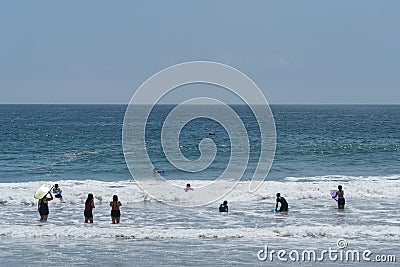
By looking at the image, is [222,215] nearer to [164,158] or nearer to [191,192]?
[191,192]

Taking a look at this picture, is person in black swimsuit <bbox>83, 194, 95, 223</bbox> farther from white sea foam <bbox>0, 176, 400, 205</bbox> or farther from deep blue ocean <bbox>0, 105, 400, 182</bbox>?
deep blue ocean <bbox>0, 105, 400, 182</bbox>

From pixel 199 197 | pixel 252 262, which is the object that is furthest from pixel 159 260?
pixel 199 197

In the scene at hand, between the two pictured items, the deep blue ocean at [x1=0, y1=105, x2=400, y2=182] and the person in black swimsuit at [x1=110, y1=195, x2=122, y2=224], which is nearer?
the person in black swimsuit at [x1=110, y1=195, x2=122, y2=224]

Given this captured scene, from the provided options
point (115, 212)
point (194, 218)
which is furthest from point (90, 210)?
point (194, 218)

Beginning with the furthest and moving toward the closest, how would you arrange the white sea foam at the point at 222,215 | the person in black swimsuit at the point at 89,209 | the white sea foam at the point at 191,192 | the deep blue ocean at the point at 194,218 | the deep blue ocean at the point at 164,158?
1. the deep blue ocean at the point at 164,158
2. the white sea foam at the point at 191,192
3. the person in black swimsuit at the point at 89,209
4. the white sea foam at the point at 222,215
5. the deep blue ocean at the point at 194,218

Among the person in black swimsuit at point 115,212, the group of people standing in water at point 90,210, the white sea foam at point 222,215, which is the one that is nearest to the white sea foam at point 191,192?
the white sea foam at point 222,215

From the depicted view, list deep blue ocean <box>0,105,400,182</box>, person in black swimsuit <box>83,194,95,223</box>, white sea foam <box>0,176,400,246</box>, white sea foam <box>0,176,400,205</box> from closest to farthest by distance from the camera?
white sea foam <box>0,176,400,246</box> → person in black swimsuit <box>83,194,95,223</box> → white sea foam <box>0,176,400,205</box> → deep blue ocean <box>0,105,400,182</box>

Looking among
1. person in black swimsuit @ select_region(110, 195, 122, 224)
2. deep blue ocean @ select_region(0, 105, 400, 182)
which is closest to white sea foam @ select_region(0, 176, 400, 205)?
deep blue ocean @ select_region(0, 105, 400, 182)

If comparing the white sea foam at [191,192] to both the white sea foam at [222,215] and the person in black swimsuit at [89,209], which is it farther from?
the person in black swimsuit at [89,209]

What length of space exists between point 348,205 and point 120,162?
2729cm

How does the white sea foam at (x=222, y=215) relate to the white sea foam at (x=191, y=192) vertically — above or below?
below

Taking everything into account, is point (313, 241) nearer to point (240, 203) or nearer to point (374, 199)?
point (240, 203)

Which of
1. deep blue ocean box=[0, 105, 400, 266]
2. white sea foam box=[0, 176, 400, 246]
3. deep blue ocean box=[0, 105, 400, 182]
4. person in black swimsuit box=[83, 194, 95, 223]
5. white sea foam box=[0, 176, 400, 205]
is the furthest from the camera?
deep blue ocean box=[0, 105, 400, 182]

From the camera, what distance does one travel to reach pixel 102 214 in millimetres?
25172
